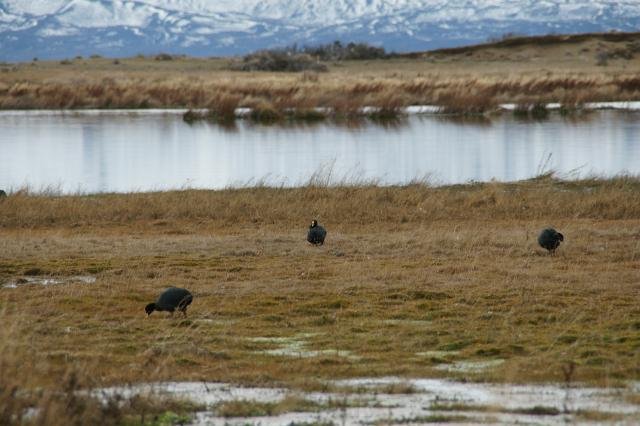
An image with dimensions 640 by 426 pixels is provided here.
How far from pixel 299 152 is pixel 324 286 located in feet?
67.3

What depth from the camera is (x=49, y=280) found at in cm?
1315

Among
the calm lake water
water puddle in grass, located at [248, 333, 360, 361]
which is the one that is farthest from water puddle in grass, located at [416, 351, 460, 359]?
the calm lake water

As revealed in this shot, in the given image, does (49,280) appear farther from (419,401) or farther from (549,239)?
(419,401)

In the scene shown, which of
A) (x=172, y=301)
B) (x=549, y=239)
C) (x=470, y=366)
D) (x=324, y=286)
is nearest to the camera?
(x=470, y=366)

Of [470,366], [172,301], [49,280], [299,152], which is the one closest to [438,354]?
[470,366]

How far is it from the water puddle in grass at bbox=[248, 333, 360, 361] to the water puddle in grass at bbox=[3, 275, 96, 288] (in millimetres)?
3899

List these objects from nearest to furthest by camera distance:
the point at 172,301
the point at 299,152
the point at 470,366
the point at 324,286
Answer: the point at 470,366
the point at 172,301
the point at 324,286
the point at 299,152

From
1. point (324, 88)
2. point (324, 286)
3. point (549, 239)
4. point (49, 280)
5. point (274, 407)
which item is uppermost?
point (324, 88)

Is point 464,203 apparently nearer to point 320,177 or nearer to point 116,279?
point 320,177

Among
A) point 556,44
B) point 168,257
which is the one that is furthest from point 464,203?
point 556,44

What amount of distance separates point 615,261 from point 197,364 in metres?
7.12

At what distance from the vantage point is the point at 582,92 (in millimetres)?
49844

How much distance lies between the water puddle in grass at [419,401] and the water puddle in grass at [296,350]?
884 mm

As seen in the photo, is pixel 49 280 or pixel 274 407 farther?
pixel 49 280
